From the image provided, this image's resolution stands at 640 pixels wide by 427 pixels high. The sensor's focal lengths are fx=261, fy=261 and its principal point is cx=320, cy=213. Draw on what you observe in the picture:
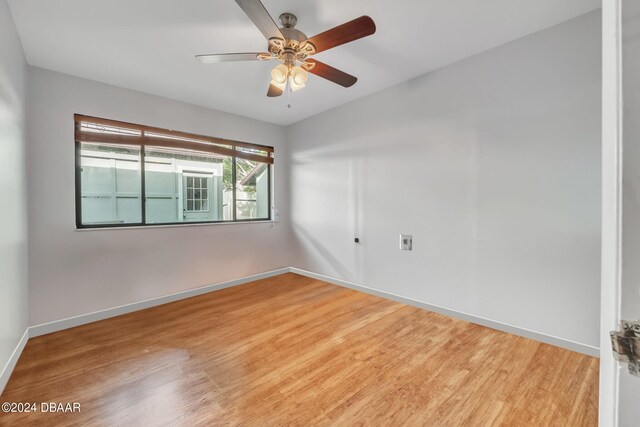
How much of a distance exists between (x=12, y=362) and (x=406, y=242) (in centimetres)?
348

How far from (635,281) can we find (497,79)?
100 inches

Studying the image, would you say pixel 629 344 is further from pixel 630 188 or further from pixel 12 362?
pixel 12 362

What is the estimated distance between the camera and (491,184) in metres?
2.39

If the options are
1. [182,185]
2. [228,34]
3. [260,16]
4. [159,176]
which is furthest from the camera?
[182,185]

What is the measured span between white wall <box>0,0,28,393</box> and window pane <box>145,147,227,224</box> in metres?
1.06

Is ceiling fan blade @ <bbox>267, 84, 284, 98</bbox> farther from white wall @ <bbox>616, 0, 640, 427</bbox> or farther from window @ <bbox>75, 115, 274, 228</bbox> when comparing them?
white wall @ <bbox>616, 0, 640, 427</bbox>

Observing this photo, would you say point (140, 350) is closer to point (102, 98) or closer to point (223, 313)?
point (223, 313)

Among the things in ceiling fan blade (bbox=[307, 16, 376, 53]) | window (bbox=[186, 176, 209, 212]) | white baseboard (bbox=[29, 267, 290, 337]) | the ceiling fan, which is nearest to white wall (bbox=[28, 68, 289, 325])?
white baseboard (bbox=[29, 267, 290, 337])

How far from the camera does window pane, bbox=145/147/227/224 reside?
3.18m

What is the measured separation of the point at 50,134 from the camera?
8.15ft

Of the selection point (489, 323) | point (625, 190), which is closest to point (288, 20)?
point (625, 190)

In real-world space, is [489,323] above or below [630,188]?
below

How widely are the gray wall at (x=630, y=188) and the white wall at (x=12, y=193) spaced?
111 inches

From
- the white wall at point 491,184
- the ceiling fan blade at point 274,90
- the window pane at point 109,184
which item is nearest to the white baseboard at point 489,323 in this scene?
the white wall at point 491,184
